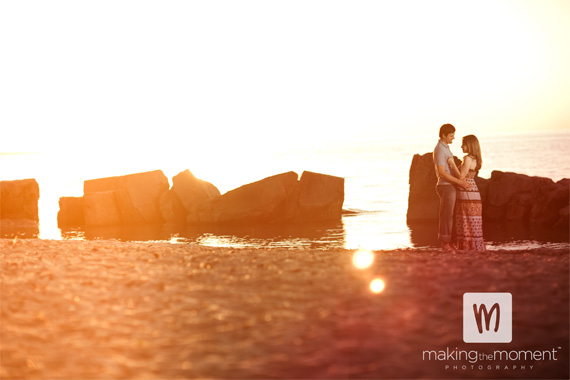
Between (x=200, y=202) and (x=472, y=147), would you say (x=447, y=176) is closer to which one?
(x=472, y=147)

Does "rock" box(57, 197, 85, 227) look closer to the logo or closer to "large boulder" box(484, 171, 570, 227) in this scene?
"large boulder" box(484, 171, 570, 227)

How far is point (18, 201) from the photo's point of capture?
43.5m

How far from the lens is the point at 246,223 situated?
38.8m

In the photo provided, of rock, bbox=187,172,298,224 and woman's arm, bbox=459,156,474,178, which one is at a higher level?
woman's arm, bbox=459,156,474,178

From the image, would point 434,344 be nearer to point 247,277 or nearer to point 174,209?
point 247,277

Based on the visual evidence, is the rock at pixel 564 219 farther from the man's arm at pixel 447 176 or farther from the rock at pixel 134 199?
the rock at pixel 134 199

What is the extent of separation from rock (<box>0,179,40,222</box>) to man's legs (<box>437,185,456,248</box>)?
34.9 metres

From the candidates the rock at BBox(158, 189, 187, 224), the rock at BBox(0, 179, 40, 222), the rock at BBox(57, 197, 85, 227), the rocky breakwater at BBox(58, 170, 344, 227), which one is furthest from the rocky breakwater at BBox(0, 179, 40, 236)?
the rock at BBox(158, 189, 187, 224)

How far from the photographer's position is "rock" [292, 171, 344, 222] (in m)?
39.7

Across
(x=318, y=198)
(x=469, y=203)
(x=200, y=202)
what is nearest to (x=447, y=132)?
(x=469, y=203)

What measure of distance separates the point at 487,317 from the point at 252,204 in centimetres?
3193

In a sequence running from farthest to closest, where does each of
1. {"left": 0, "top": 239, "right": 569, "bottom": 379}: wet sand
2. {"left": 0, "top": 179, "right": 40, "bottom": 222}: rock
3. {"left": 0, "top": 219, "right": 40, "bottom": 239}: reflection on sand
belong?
{"left": 0, "top": 179, "right": 40, "bottom": 222}: rock → {"left": 0, "top": 219, "right": 40, "bottom": 239}: reflection on sand → {"left": 0, "top": 239, "right": 569, "bottom": 379}: wet sand

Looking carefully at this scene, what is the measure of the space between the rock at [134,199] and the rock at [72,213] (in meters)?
0.79

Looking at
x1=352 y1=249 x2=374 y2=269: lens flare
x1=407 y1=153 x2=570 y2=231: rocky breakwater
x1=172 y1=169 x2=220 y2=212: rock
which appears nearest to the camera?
x1=352 y1=249 x2=374 y2=269: lens flare
